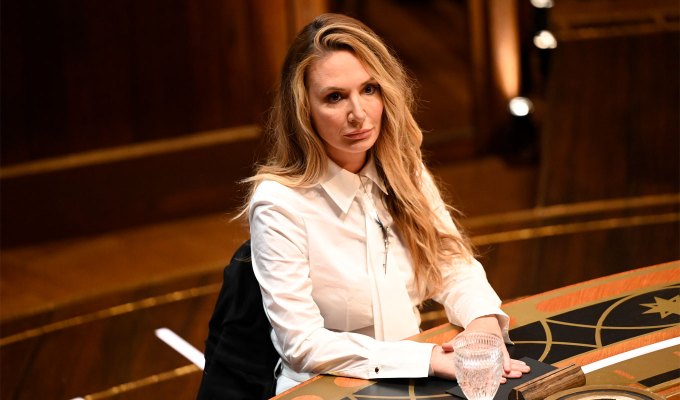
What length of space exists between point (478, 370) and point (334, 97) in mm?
739

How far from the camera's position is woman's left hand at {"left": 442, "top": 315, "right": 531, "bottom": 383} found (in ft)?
6.41

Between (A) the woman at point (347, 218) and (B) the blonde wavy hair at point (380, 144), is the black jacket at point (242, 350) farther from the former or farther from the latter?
(B) the blonde wavy hair at point (380, 144)

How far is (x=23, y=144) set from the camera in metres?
5.41

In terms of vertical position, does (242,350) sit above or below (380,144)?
below

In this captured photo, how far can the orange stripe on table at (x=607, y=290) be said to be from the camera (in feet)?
7.52

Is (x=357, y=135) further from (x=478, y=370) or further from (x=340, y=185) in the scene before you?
(x=478, y=370)

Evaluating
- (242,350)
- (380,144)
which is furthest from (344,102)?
(242,350)

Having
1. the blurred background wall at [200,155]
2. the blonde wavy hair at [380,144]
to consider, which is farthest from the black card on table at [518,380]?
the blurred background wall at [200,155]

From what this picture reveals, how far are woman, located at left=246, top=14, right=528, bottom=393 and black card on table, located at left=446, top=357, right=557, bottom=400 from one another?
0.19m

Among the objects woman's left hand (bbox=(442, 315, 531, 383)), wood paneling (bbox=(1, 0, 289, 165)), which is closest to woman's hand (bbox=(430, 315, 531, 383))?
woman's left hand (bbox=(442, 315, 531, 383))

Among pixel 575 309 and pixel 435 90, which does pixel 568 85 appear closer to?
pixel 435 90

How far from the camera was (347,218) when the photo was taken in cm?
239

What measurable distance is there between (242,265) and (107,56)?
11.3 ft

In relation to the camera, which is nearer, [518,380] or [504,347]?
[518,380]
